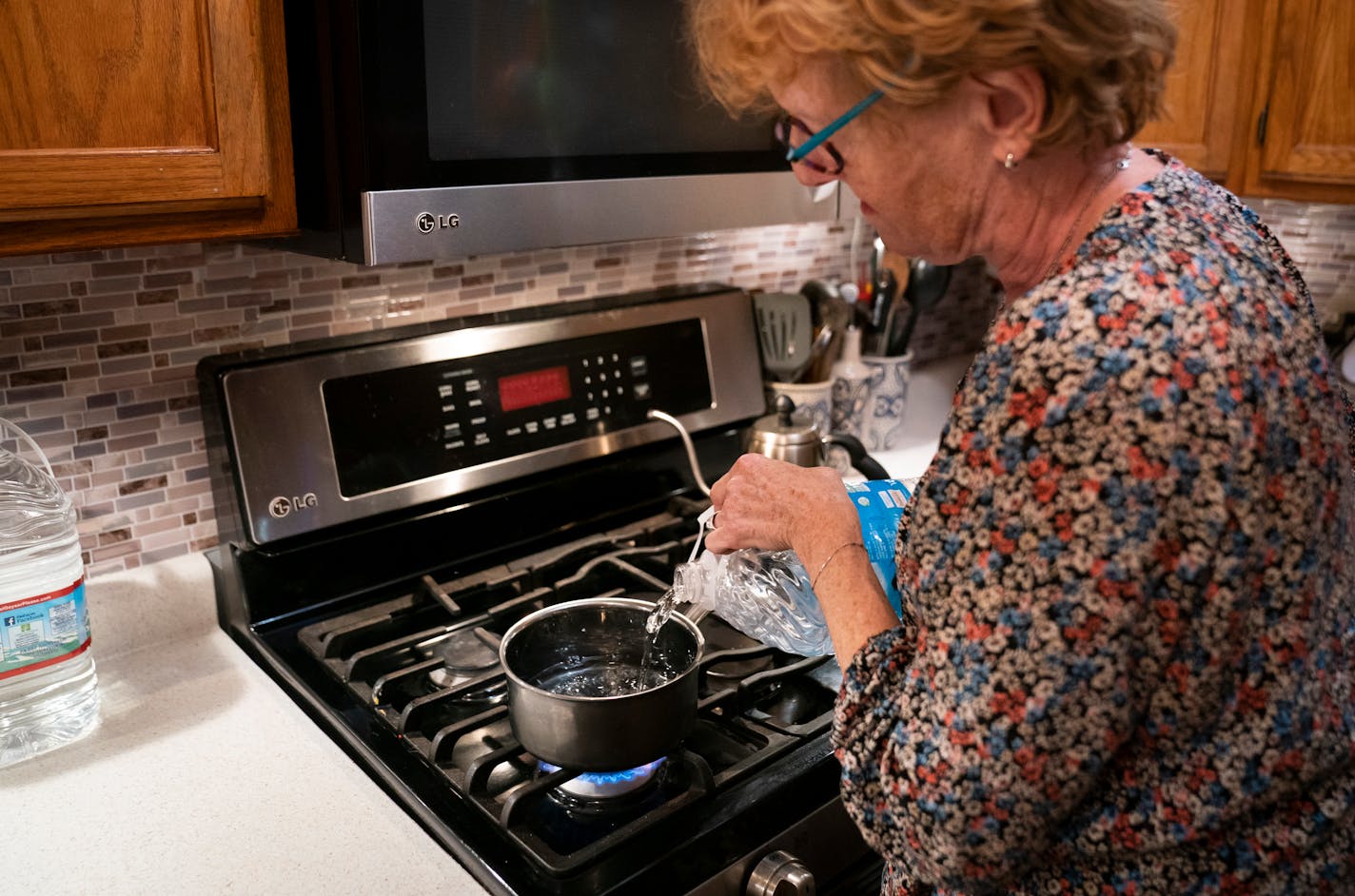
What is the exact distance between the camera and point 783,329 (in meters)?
1.73

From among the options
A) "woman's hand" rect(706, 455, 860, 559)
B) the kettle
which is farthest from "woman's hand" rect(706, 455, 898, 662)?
the kettle

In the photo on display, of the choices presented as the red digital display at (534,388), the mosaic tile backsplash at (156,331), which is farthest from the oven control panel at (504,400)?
the mosaic tile backsplash at (156,331)

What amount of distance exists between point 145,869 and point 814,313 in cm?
123

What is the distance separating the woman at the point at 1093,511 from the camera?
603mm

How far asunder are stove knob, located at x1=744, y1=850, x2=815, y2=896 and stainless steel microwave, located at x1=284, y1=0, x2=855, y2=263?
615 mm

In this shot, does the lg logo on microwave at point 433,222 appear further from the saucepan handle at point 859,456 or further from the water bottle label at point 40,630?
the saucepan handle at point 859,456

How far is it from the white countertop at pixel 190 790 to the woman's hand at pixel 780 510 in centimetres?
36

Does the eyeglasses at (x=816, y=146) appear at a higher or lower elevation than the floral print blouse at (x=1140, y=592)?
higher

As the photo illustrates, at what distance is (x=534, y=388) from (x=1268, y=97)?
112 cm

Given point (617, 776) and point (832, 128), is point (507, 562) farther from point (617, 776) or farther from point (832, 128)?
point (832, 128)

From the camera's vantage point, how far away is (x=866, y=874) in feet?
3.70

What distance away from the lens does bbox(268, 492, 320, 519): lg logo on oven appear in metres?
1.26

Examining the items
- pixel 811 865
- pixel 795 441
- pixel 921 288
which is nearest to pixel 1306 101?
pixel 921 288

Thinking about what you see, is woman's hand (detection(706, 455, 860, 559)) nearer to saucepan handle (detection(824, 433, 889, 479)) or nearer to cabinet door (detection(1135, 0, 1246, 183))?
saucepan handle (detection(824, 433, 889, 479))
